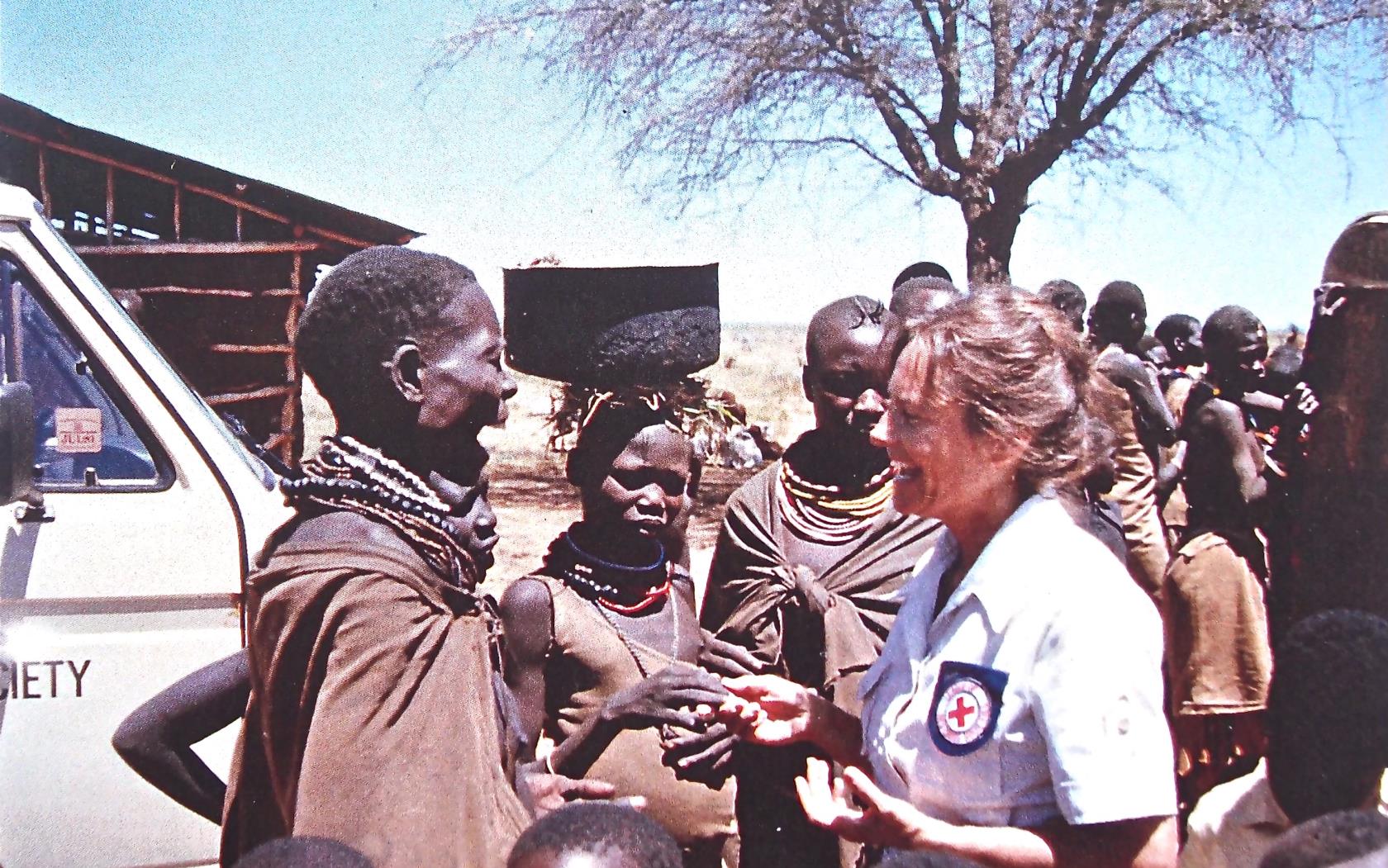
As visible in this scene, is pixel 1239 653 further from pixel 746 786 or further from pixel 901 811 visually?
pixel 901 811

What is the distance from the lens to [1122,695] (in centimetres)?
169

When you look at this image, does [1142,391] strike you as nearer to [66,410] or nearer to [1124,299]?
[1124,299]

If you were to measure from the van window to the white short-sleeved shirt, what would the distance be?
2.48m

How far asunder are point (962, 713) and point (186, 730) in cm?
196

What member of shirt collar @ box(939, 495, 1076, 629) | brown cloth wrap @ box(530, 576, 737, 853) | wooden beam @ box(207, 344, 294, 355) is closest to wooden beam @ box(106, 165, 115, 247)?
wooden beam @ box(207, 344, 294, 355)

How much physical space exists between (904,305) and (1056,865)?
254 cm

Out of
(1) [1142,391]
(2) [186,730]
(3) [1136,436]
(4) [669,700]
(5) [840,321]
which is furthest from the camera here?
(1) [1142,391]

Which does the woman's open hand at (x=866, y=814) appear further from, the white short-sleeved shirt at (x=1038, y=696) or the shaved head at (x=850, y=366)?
the shaved head at (x=850, y=366)

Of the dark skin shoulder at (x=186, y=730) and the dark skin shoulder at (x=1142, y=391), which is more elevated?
the dark skin shoulder at (x=1142, y=391)

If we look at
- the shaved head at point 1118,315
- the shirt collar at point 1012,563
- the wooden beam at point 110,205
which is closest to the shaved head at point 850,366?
the shirt collar at point 1012,563

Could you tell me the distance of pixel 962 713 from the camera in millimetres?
1800

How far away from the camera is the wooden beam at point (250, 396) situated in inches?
275

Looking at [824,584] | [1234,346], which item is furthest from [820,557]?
[1234,346]

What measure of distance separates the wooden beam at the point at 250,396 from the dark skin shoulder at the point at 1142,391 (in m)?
4.70
